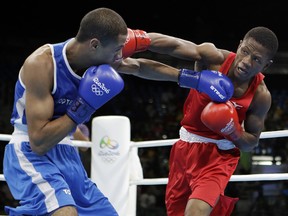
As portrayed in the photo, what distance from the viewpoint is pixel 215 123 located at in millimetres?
2334

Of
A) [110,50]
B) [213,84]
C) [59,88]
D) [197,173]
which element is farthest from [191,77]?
[59,88]

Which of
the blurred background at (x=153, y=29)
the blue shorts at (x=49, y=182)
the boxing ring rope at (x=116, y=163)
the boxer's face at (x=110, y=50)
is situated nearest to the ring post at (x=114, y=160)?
the boxing ring rope at (x=116, y=163)

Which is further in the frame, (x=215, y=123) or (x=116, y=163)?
(x=116, y=163)

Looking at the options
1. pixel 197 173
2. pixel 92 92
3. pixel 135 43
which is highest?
pixel 135 43

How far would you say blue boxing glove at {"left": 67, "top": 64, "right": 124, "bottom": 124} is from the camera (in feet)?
6.21

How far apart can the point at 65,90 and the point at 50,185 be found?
Result: 1.16ft

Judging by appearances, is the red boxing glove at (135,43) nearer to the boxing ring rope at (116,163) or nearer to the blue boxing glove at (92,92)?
the blue boxing glove at (92,92)

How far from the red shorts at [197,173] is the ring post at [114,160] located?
0.88 m

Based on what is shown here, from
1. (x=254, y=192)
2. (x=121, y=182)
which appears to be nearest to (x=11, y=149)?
(x=121, y=182)

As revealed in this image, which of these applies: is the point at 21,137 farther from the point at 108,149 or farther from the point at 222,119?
the point at 108,149

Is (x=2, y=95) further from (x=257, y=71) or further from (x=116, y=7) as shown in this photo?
(x=257, y=71)

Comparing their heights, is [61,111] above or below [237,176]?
above

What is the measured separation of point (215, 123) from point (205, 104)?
226 mm

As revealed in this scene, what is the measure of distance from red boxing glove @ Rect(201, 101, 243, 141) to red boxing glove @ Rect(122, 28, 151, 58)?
40 centimetres
